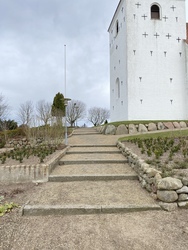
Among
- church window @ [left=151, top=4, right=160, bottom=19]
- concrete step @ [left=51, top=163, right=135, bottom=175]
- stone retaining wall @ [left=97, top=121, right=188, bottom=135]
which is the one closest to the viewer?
concrete step @ [left=51, top=163, right=135, bottom=175]

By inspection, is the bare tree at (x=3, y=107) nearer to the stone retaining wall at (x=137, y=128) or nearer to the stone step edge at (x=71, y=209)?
the stone retaining wall at (x=137, y=128)

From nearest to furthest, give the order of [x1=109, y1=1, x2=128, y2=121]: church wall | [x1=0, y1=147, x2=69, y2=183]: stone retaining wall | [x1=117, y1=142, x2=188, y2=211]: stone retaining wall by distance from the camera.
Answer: [x1=117, y1=142, x2=188, y2=211]: stone retaining wall, [x1=0, y1=147, x2=69, y2=183]: stone retaining wall, [x1=109, y1=1, x2=128, y2=121]: church wall

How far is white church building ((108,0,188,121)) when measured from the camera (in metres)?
13.2

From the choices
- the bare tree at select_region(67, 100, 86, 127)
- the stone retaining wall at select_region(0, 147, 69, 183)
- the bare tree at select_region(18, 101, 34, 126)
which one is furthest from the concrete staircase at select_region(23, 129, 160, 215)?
the bare tree at select_region(67, 100, 86, 127)

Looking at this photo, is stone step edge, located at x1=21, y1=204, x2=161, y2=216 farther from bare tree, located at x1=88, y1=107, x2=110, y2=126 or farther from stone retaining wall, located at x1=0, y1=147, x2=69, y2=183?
bare tree, located at x1=88, y1=107, x2=110, y2=126

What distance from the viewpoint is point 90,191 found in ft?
10.5

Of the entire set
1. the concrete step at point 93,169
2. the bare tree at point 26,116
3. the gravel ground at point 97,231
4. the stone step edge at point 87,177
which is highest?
the bare tree at point 26,116

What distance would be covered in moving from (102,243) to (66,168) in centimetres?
271

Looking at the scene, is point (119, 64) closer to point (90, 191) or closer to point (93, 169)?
point (93, 169)

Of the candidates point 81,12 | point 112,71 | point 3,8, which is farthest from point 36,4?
point 112,71

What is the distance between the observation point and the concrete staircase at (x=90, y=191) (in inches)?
101

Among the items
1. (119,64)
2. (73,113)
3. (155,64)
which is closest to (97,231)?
(155,64)

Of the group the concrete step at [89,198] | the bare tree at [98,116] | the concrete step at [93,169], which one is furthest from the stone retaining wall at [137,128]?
the bare tree at [98,116]

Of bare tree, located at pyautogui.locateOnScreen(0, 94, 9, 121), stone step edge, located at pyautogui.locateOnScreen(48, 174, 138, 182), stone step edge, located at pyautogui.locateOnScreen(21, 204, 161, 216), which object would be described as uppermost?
bare tree, located at pyautogui.locateOnScreen(0, 94, 9, 121)
